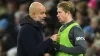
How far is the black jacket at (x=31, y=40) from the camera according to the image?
633 cm

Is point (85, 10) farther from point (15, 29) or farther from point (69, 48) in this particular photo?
point (69, 48)

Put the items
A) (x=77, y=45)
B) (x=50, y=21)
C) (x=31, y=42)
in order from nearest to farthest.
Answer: (x=77, y=45), (x=31, y=42), (x=50, y=21)

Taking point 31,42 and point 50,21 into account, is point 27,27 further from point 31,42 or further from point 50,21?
point 50,21

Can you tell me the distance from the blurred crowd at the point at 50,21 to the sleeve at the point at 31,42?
257cm

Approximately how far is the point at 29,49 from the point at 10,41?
4.31 meters

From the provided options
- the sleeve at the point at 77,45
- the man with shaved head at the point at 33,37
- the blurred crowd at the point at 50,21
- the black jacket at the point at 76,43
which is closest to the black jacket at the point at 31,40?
the man with shaved head at the point at 33,37

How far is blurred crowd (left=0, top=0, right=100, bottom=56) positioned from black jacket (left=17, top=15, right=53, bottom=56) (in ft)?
8.38

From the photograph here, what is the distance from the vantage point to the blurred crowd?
973cm

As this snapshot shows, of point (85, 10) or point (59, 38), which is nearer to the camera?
point (59, 38)

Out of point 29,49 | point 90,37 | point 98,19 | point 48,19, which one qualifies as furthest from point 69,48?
point 48,19

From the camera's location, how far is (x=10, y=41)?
10.6 m

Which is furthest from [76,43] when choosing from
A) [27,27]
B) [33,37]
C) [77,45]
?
[27,27]

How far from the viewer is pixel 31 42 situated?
6328 mm

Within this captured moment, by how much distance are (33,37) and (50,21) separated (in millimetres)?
4714
